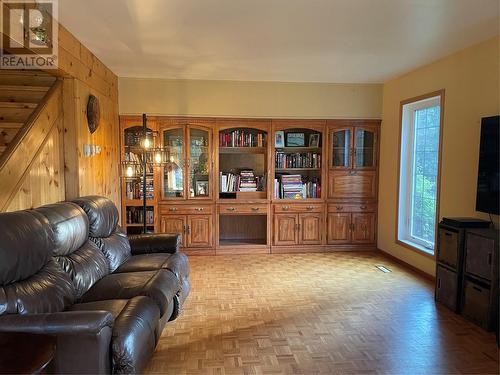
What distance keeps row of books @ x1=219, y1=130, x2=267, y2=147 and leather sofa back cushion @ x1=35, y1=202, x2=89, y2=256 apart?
2.74m

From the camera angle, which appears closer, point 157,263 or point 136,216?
point 157,263

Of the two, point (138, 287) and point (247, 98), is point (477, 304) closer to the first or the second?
point (138, 287)

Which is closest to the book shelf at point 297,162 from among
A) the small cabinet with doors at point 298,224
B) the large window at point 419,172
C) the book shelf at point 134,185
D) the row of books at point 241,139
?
the small cabinet with doors at point 298,224

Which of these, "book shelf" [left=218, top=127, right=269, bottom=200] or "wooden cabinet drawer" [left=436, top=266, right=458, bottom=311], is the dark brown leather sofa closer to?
"book shelf" [left=218, top=127, right=269, bottom=200]

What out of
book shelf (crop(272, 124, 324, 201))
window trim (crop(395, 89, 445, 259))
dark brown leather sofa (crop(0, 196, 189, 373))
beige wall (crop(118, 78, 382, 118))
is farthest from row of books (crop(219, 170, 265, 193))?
dark brown leather sofa (crop(0, 196, 189, 373))

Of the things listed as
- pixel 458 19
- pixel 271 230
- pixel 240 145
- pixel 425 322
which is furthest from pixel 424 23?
pixel 271 230

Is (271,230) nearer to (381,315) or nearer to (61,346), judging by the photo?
(381,315)

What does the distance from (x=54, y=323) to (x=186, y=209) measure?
3.51 metres

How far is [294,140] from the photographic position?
18.0 feet

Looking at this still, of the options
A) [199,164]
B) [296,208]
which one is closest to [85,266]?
[199,164]

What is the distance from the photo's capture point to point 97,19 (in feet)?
9.71

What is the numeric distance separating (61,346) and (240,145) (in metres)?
3.97

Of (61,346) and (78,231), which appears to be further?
(78,231)

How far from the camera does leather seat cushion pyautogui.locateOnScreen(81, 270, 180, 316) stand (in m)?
2.46
